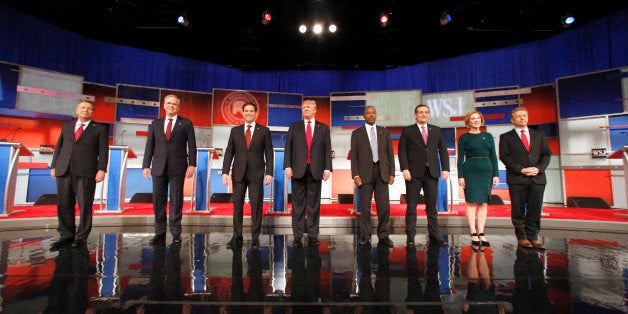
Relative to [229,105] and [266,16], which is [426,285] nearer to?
[266,16]

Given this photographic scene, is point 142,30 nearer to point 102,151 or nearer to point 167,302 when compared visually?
point 102,151

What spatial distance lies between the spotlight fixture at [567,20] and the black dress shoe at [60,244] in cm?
1008

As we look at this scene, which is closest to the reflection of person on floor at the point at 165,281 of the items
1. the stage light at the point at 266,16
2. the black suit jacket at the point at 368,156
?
the black suit jacket at the point at 368,156

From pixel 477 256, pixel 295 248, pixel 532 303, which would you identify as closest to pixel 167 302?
pixel 295 248

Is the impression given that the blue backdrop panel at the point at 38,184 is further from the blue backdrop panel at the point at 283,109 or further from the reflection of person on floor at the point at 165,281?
the reflection of person on floor at the point at 165,281

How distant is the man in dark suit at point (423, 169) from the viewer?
328 centimetres

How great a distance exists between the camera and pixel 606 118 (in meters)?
6.68

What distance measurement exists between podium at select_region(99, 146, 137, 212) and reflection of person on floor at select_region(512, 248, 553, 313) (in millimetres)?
5325

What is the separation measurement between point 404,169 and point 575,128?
659 cm

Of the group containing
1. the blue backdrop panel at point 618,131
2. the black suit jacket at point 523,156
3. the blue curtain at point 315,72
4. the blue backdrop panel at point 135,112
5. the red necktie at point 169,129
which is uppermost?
the blue curtain at point 315,72

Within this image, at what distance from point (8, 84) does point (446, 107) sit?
1091cm

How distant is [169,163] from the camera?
125 inches

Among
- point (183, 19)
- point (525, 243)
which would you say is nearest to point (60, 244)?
point (525, 243)

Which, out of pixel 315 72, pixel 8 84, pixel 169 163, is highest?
pixel 315 72
